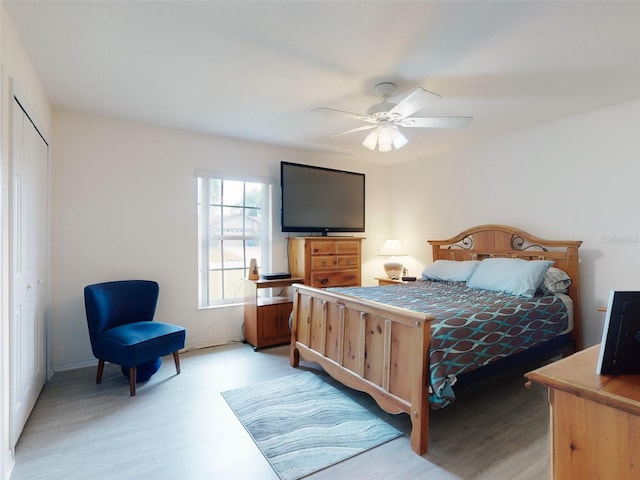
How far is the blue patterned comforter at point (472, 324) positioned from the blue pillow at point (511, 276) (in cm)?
10

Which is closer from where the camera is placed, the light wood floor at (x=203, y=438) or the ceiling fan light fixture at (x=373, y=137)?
the light wood floor at (x=203, y=438)

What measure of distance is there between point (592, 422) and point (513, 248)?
3.04 metres

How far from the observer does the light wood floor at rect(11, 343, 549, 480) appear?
1761 millimetres

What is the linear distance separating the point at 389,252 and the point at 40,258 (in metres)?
3.86

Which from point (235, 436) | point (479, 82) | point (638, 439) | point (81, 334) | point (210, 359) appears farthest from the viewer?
point (210, 359)

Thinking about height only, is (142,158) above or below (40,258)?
above

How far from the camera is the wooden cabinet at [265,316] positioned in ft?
12.0

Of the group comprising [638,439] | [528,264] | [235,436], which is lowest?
[235,436]

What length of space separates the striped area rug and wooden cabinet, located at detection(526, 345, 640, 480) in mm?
1192

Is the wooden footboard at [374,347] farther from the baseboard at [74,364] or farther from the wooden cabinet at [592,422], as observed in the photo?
the baseboard at [74,364]

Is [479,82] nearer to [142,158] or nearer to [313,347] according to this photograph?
[313,347]

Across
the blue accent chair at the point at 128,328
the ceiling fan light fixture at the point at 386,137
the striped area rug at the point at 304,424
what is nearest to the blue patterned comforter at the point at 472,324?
the striped area rug at the point at 304,424

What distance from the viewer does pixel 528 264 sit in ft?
10.2

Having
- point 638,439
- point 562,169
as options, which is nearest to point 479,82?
point 562,169
